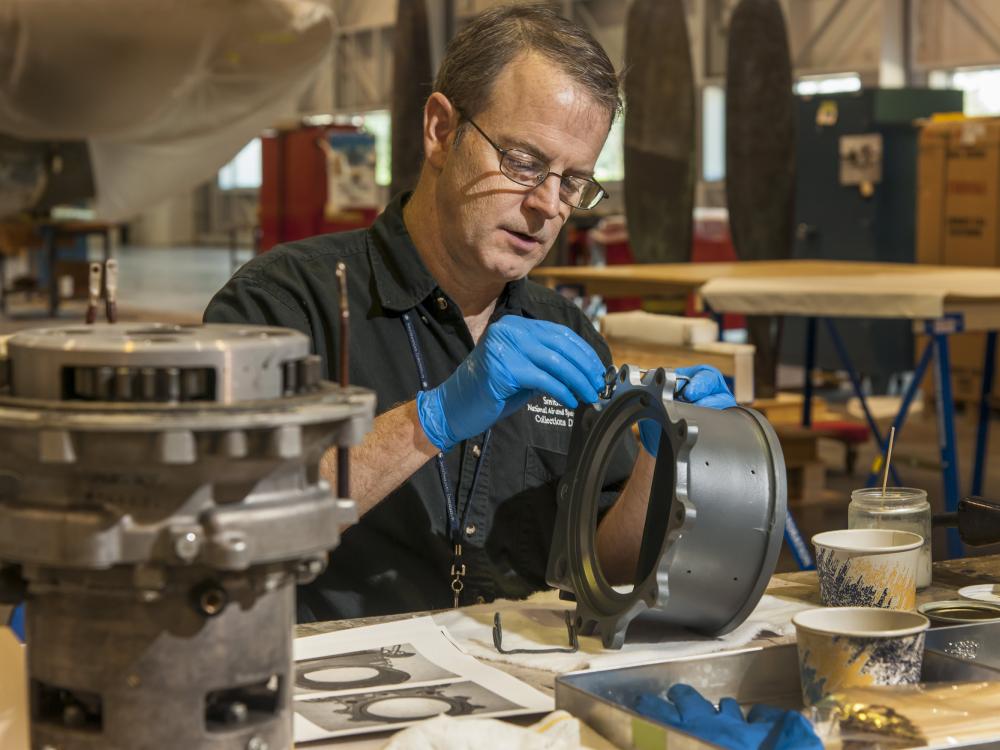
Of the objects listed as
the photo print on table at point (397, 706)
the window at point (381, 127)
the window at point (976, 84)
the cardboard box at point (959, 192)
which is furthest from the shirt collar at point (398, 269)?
the window at point (381, 127)

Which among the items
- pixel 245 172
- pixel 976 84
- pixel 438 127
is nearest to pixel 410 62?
pixel 438 127

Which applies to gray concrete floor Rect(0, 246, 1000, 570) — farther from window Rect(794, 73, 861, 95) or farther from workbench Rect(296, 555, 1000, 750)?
window Rect(794, 73, 861, 95)

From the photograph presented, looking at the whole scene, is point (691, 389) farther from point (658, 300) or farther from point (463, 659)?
point (658, 300)

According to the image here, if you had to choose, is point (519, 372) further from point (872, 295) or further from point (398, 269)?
point (872, 295)

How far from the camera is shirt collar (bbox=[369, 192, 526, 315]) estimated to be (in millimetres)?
1852

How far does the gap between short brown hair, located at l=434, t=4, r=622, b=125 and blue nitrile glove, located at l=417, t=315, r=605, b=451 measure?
45cm

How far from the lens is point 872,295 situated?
3.88m

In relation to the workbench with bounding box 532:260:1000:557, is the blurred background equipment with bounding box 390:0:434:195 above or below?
above

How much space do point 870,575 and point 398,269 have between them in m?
0.79

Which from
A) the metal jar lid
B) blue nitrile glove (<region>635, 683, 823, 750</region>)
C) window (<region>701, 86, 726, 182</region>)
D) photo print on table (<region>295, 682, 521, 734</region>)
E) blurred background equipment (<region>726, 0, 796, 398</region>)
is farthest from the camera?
window (<region>701, 86, 726, 182</region>)

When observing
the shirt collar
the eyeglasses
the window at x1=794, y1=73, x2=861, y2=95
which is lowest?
the shirt collar

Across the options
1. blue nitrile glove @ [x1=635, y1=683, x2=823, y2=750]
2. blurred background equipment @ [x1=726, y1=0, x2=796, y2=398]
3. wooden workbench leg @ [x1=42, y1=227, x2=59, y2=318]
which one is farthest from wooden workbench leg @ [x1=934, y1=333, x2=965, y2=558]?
wooden workbench leg @ [x1=42, y1=227, x2=59, y2=318]

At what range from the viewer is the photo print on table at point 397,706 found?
42.0 inches

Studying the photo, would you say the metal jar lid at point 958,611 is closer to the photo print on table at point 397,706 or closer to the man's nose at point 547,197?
the photo print on table at point 397,706
